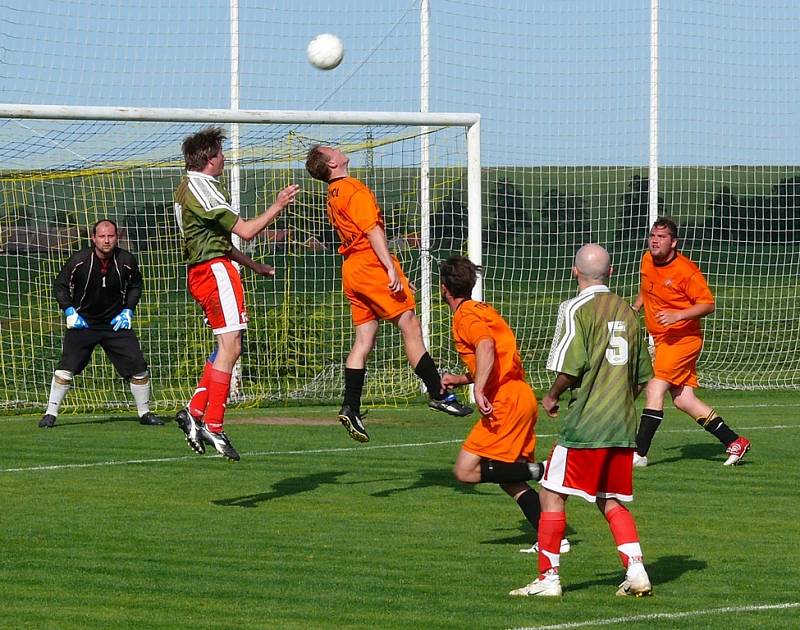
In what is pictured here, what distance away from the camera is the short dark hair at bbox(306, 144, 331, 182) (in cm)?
1048

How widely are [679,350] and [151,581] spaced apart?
5948mm

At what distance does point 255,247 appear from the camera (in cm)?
1823

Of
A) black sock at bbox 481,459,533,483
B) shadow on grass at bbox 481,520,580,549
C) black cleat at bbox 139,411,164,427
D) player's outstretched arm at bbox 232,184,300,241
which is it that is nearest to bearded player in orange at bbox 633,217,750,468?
shadow on grass at bbox 481,520,580,549

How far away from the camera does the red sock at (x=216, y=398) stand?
9.85 m

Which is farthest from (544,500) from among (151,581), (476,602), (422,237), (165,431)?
(422,237)

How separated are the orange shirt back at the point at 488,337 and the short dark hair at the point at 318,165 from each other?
2.46 meters

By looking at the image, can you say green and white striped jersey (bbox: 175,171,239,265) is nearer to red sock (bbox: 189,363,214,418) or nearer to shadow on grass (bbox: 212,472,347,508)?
red sock (bbox: 189,363,214,418)

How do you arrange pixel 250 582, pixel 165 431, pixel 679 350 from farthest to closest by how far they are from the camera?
pixel 165 431, pixel 679 350, pixel 250 582

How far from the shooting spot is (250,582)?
753 centimetres

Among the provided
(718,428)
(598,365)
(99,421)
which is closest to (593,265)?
(598,365)

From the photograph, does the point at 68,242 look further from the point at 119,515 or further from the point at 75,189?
the point at 119,515

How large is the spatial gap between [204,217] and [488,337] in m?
2.64

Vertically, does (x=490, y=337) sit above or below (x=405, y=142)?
below

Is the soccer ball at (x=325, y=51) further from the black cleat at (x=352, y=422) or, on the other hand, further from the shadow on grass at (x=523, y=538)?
the shadow on grass at (x=523, y=538)
